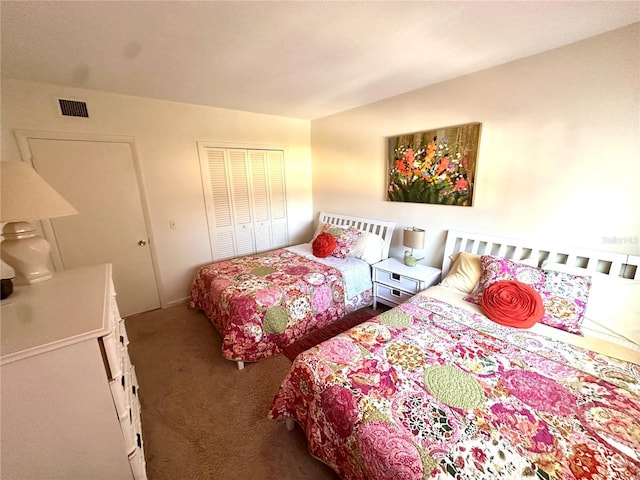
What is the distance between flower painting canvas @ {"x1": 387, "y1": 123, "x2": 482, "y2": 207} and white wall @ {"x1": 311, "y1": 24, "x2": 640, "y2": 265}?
0.26ft

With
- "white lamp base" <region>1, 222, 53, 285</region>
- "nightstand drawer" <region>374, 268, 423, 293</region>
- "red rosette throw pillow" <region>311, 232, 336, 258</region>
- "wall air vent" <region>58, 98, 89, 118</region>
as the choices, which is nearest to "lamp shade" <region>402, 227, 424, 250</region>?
"nightstand drawer" <region>374, 268, 423, 293</region>

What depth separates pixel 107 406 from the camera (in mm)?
996

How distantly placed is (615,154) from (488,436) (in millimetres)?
2063

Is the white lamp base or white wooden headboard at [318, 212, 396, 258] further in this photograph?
white wooden headboard at [318, 212, 396, 258]

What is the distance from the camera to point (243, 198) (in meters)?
3.62

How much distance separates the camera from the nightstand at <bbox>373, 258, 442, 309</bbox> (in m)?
2.54

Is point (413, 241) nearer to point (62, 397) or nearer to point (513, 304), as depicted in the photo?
point (513, 304)

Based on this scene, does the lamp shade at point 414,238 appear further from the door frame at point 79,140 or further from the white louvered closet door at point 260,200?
the door frame at point 79,140

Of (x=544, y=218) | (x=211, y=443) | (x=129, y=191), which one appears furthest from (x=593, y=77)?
(x=129, y=191)

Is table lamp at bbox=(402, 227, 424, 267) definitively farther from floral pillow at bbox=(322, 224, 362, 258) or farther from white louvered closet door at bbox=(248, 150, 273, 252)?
white louvered closet door at bbox=(248, 150, 273, 252)

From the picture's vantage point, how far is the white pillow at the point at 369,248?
119 inches

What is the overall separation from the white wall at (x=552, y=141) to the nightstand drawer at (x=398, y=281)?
0.49 metres

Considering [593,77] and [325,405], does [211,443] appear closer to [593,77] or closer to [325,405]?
[325,405]

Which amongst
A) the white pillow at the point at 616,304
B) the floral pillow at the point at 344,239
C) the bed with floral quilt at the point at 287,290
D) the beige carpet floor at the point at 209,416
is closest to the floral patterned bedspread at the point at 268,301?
the bed with floral quilt at the point at 287,290
